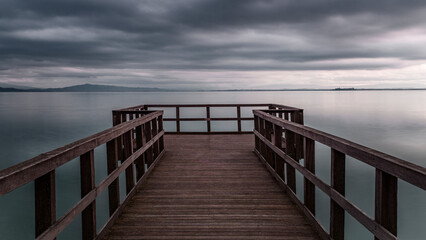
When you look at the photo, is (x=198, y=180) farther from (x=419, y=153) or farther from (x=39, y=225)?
(x=419, y=153)

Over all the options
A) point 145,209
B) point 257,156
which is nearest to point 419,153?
point 257,156

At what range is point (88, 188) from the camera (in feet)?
9.78

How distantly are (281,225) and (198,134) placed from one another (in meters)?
7.89

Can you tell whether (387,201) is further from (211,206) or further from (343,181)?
(211,206)

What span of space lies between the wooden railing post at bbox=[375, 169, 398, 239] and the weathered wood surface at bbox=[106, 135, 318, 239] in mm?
1193

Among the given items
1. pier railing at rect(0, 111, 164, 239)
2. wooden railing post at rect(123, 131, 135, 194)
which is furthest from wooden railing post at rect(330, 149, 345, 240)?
wooden railing post at rect(123, 131, 135, 194)

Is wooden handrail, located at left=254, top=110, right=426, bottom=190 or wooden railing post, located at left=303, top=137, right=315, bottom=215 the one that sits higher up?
wooden handrail, located at left=254, top=110, right=426, bottom=190

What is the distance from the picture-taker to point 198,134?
11.3m

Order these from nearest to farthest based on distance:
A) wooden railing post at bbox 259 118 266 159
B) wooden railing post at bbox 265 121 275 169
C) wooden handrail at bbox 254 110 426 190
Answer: wooden handrail at bbox 254 110 426 190 < wooden railing post at bbox 265 121 275 169 < wooden railing post at bbox 259 118 266 159

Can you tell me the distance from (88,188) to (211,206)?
174cm

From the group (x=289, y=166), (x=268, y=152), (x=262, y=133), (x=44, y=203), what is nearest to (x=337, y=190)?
(x=289, y=166)

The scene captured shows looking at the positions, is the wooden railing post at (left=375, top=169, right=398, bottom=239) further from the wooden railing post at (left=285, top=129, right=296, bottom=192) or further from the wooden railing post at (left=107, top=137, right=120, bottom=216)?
the wooden railing post at (left=107, top=137, right=120, bottom=216)

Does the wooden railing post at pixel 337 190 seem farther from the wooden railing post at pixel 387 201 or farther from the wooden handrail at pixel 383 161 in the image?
the wooden railing post at pixel 387 201

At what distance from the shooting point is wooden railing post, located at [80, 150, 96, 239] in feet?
9.71
